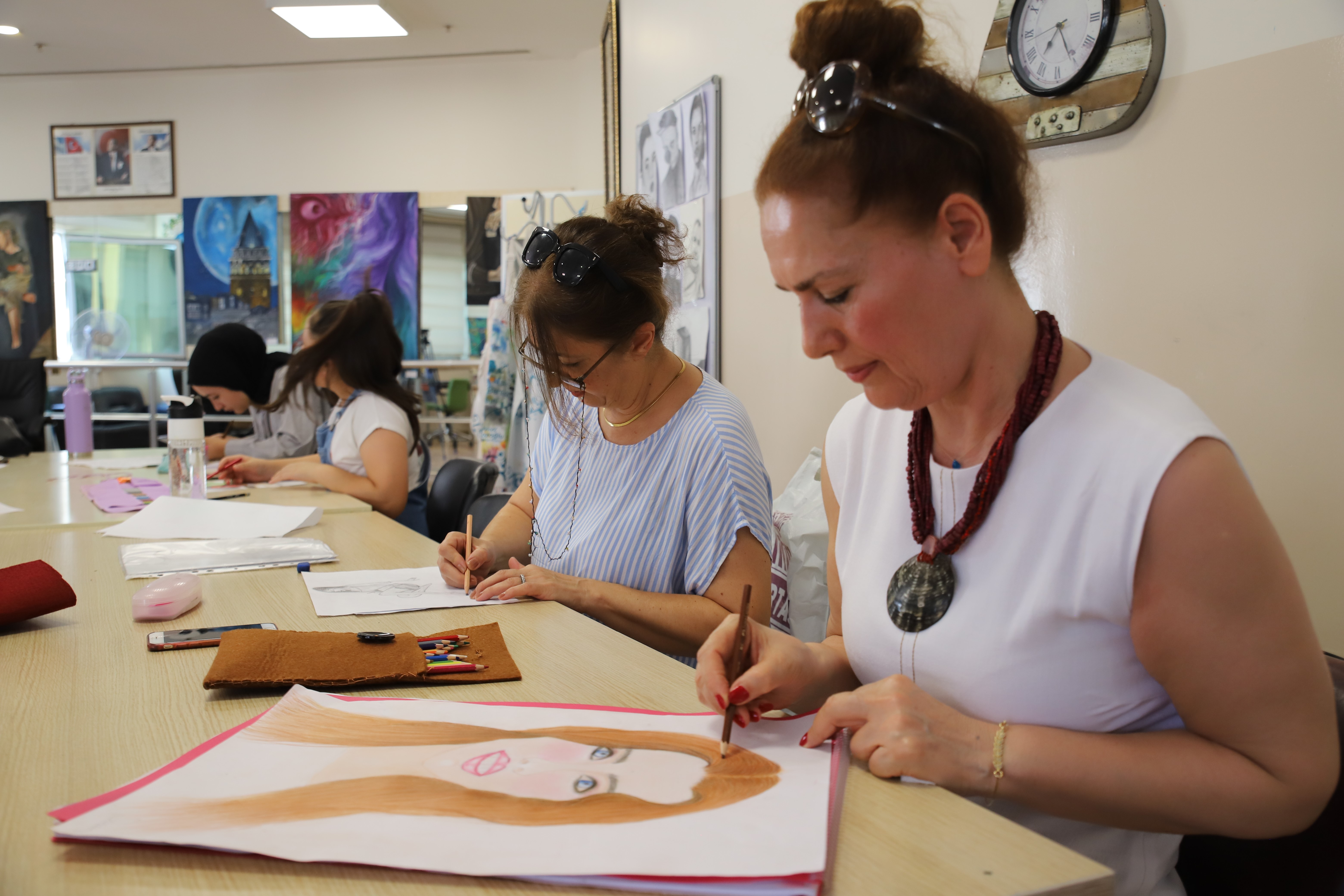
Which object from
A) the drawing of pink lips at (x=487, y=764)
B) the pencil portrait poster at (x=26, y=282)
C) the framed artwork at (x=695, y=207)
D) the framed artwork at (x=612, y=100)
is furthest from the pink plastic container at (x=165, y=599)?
the pencil portrait poster at (x=26, y=282)

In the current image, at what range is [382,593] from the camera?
1496 mm

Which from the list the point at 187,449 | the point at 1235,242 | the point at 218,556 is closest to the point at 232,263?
the point at 187,449

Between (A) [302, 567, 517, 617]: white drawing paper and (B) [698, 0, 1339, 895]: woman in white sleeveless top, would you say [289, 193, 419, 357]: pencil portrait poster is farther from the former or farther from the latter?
(B) [698, 0, 1339, 895]: woman in white sleeveless top

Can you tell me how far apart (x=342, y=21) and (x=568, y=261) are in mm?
4877

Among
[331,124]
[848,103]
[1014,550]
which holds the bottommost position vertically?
[1014,550]

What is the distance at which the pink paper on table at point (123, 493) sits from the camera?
7.79 feet

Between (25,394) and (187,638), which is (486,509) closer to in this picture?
(187,638)

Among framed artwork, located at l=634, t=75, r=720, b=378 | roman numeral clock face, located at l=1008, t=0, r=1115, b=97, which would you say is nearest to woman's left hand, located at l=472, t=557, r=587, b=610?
roman numeral clock face, located at l=1008, t=0, r=1115, b=97

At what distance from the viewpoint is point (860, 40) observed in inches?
33.8

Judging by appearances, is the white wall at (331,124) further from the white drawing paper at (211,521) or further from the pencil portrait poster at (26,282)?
the white drawing paper at (211,521)

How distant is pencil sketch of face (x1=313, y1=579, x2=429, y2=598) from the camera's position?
1487 millimetres

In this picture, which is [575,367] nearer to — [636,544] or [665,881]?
[636,544]

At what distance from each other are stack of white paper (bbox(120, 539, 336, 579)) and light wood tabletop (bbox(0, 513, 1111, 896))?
5 cm

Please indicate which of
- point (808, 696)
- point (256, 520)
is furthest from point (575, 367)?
point (256, 520)
